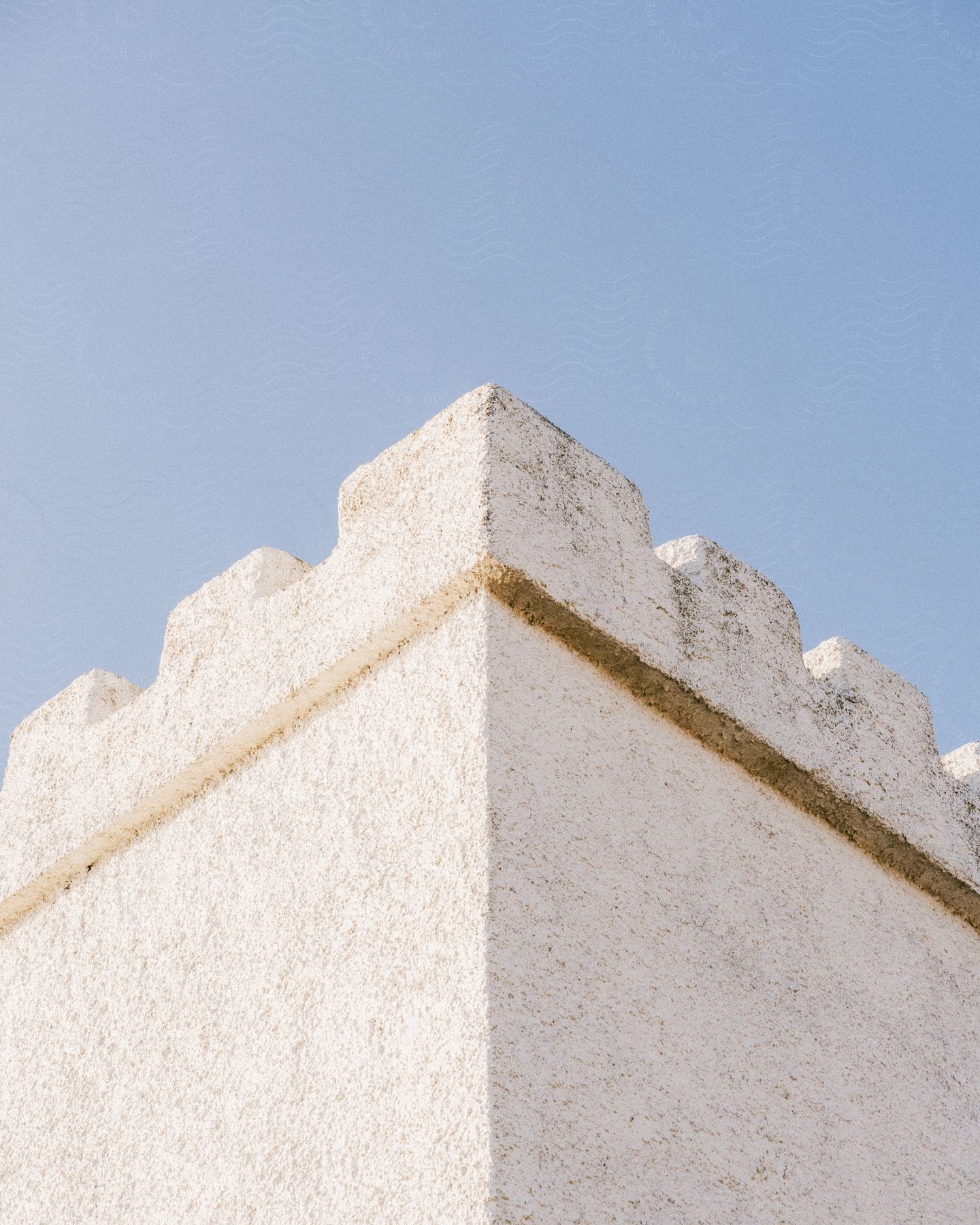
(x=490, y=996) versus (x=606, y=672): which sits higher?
(x=606, y=672)

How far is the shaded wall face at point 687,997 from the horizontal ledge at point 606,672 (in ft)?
0.13

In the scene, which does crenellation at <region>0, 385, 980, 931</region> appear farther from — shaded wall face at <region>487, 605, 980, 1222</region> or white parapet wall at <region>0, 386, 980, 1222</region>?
shaded wall face at <region>487, 605, 980, 1222</region>

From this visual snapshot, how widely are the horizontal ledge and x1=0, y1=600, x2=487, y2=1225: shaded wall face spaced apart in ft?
0.16

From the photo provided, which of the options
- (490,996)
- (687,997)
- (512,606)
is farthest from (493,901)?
(512,606)

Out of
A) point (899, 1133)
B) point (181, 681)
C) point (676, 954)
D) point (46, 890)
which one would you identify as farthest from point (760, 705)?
point (46, 890)

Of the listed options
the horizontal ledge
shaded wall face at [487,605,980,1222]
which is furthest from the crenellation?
shaded wall face at [487,605,980,1222]

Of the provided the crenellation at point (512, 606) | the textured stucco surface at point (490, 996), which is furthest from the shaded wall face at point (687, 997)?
the crenellation at point (512, 606)

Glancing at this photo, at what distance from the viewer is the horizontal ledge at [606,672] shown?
8.06 feet

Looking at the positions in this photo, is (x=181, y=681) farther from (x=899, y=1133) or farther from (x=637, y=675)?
(x=899, y=1133)

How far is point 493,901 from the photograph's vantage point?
2.01 meters

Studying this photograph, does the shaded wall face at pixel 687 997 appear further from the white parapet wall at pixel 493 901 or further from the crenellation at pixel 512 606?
the crenellation at pixel 512 606

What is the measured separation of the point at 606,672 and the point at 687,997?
2.16 ft

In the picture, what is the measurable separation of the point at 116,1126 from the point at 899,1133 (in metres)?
1.57

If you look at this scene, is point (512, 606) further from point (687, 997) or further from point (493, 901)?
point (687, 997)
